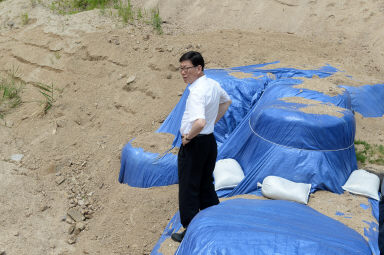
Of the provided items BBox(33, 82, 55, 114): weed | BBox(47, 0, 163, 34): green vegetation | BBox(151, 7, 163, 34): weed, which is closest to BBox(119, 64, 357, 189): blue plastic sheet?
BBox(33, 82, 55, 114): weed

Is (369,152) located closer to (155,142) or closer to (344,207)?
(344,207)

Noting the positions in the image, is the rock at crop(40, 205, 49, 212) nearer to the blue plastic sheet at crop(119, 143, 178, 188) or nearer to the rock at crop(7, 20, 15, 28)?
the blue plastic sheet at crop(119, 143, 178, 188)

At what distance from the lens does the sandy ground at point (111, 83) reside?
387 centimetres

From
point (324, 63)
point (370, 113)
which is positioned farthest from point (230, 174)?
point (324, 63)

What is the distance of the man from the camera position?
2.46 metres

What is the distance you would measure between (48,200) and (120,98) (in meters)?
2.02

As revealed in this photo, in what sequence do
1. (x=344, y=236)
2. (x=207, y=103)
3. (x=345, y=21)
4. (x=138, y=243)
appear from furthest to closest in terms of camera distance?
(x=345, y=21)
(x=138, y=243)
(x=207, y=103)
(x=344, y=236)

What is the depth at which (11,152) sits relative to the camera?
5141mm

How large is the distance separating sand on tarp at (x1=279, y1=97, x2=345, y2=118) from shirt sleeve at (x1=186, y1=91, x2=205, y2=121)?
160 cm

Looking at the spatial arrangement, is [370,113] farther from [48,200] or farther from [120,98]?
[48,200]

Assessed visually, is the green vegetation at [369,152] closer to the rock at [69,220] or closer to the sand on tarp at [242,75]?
the sand on tarp at [242,75]

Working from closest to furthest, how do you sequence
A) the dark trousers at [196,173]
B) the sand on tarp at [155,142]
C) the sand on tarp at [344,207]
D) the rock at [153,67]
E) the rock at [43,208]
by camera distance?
1. the dark trousers at [196,173]
2. the sand on tarp at [344,207]
3. the rock at [43,208]
4. the sand on tarp at [155,142]
5. the rock at [153,67]

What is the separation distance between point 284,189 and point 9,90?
486cm

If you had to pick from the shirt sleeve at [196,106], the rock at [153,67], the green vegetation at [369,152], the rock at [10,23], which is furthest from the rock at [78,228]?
the rock at [10,23]
